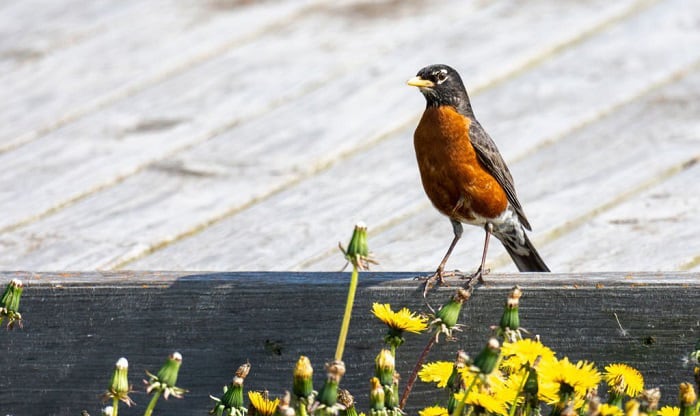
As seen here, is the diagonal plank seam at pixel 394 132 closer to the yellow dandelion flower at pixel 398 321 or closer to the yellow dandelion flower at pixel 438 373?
the yellow dandelion flower at pixel 438 373

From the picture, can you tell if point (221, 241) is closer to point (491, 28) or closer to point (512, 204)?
point (512, 204)

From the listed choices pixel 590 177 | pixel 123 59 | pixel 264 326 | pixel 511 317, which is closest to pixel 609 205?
pixel 590 177

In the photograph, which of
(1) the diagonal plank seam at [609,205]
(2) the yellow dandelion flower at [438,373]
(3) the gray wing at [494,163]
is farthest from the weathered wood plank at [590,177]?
(2) the yellow dandelion flower at [438,373]

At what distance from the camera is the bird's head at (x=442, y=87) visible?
12.6 feet

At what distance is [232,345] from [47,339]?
45 centimetres

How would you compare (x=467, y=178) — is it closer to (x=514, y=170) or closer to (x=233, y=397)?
(x=514, y=170)

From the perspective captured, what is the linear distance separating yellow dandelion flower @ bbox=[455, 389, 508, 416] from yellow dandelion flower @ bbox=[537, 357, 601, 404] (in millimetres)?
80

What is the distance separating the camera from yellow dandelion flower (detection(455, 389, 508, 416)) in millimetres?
2096

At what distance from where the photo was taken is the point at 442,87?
388 cm

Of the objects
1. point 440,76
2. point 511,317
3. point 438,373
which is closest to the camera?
point 511,317

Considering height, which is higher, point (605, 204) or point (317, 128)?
point (317, 128)

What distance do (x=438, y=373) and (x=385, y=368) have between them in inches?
10.9

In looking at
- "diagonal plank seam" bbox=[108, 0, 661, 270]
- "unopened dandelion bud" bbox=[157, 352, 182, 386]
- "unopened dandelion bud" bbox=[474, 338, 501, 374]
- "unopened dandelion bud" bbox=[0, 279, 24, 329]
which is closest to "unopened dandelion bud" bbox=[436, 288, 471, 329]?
"unopened dandelion bud" bbox=[474, 338, 501, 374]

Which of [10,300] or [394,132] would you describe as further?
[394,132]
